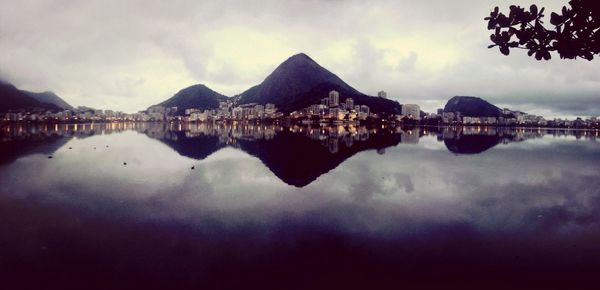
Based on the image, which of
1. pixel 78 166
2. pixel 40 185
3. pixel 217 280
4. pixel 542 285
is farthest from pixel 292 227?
pixel 78 166

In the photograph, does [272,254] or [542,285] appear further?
[272,254]

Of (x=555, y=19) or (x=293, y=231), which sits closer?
(x=555, y=19)

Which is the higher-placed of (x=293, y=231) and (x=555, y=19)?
(x=555, y=19)

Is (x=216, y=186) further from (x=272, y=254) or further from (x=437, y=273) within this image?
(x=437, y=273)

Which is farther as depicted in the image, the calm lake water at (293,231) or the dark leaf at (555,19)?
the calm lake water at (293,231)

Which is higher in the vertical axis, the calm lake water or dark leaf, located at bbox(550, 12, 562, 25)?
dark leaf, located at bbox(550, 12, 562, 25)

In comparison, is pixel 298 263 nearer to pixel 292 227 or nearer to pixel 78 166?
pixel 292 227

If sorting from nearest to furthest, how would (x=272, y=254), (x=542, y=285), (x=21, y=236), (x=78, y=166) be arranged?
(x=542, y=285) < (x=272, y=254) < (x=21, y=236) < (x=78, y=166)

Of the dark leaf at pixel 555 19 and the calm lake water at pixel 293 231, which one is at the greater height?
the dark leaf at pixel 555 19

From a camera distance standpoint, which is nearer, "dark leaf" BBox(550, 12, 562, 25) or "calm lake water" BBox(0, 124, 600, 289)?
"dark leaf" BBox(550, 12, 562, 25)

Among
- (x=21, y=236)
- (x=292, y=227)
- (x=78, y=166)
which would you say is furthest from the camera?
(x=78, y=166)
